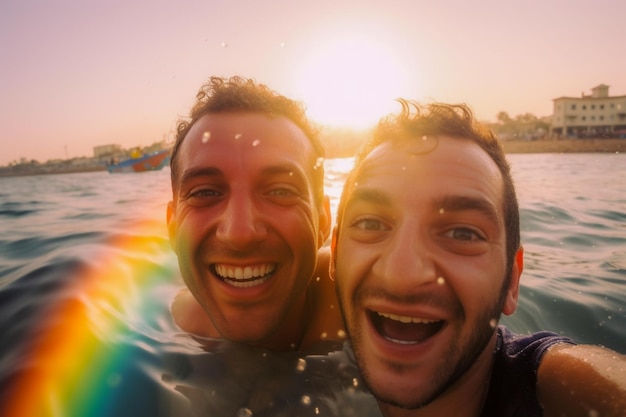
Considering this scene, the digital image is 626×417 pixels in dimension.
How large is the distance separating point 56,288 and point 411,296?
341 centimetres

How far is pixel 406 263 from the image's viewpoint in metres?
1.87

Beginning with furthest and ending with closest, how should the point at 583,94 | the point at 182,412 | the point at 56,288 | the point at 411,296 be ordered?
the point at 583,94, the point at 56,288, the point at 182,412, the point at 411,296

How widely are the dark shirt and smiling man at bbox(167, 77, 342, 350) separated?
4.40ft

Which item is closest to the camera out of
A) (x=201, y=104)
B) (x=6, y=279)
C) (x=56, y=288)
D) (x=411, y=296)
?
(x=411, y=296)

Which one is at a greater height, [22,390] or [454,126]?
[454,126]

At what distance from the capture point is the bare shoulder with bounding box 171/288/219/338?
3607mm

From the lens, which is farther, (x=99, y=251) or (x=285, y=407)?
(x=99, y=251)

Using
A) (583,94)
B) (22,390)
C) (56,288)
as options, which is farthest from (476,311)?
(583,94)

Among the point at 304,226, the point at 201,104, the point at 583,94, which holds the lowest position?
the point at 304,226

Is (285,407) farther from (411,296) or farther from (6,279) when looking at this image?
(6,279)

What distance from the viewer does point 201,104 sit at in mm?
3475

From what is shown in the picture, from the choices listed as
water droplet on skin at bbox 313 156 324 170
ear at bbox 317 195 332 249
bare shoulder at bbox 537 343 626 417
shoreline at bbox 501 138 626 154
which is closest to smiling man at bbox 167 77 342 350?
water droplet on skin at bbox 313 156 324 170

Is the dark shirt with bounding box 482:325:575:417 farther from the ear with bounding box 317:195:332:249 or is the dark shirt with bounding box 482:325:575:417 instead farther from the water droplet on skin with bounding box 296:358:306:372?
the ear with bounding box 317:195:332:249

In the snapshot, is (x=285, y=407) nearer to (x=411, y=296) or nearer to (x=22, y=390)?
(x=411, y=296)
